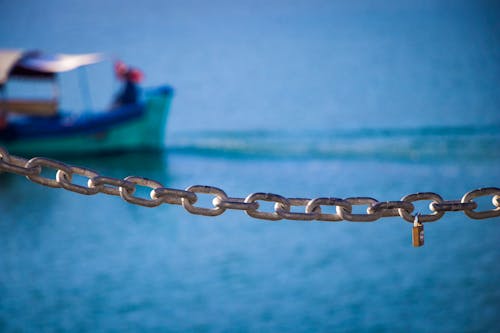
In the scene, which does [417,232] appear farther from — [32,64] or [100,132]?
[32,64]

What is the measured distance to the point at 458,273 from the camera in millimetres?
4953

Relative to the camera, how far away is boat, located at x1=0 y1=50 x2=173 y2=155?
12516mm

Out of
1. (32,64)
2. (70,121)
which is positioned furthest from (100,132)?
(32,64)

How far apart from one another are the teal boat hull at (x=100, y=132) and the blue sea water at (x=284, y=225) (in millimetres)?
338

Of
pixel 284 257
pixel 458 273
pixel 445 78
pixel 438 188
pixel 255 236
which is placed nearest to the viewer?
pixel 458 273

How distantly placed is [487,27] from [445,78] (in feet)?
39.2

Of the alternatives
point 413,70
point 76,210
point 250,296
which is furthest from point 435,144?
point 413,70

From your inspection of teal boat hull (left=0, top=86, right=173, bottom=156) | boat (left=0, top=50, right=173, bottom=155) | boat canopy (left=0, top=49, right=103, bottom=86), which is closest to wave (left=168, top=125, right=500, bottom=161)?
teal boat hull (left=0, top=86, right=173, bottom=156)

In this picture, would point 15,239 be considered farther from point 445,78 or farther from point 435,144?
point 445,78

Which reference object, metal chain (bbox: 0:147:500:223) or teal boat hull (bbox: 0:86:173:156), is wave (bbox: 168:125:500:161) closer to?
teal boat hull (bbox: 0:86:173:156)

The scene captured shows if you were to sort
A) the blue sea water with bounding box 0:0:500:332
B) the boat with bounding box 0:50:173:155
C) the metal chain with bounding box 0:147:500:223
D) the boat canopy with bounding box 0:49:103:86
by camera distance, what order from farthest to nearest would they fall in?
the boat with bounding box 0:50:173:155
the boat canopy with bounding box 0:49:103:86
the blue sea water with bounding box 0:0:500:332
the metal chain with bounding box 0:147:500:223

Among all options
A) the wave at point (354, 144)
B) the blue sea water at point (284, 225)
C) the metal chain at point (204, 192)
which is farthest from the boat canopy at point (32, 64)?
the metal chain at point (204, 192)

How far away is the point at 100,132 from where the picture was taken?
12797 millimetres

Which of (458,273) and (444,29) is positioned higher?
(444,29)
